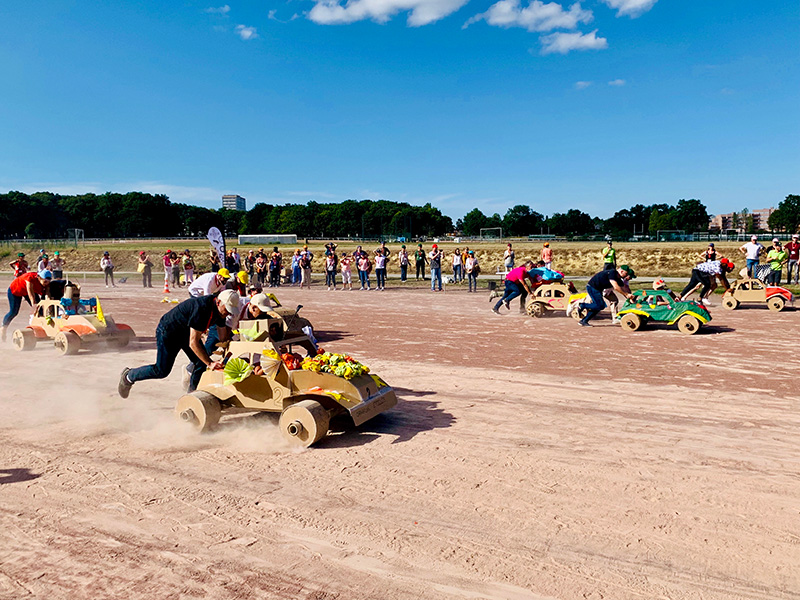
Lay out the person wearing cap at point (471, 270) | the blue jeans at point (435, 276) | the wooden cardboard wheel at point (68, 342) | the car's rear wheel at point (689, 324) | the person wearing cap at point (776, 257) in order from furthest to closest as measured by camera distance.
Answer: the blue jeans at point (435, 276)
the person wearing cap at point (471, 270)
the person wearing cap at point (776, 257)
the car's rear wheel at point (689, 324)
the wooden cardboard wheel at point (68, 342)

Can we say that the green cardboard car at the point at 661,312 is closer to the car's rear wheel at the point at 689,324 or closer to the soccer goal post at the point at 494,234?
the car's rear wheel at the point at 689,324

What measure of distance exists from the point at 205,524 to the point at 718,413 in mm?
6354

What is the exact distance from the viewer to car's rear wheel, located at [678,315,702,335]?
13664mm

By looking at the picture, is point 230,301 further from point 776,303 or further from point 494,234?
point 494,234

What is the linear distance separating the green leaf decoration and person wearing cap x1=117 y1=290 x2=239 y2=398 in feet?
1.07

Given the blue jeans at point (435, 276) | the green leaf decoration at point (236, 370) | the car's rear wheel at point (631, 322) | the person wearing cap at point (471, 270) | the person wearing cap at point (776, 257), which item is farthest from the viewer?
the blue jeans at point (435, 276)

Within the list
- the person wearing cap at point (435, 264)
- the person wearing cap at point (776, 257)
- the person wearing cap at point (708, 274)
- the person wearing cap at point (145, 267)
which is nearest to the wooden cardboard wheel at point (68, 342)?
the person wearing cap at point (708, 274)

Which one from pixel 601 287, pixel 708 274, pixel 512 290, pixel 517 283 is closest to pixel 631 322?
pixel 601 287

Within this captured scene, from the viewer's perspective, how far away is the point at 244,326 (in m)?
8.53

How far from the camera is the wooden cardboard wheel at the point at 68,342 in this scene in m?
11.9

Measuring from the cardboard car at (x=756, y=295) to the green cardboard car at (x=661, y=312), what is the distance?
15.5 feet

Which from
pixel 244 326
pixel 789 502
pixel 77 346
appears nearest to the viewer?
pixel 789 502

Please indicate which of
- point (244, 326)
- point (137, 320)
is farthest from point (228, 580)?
point (137, 320)

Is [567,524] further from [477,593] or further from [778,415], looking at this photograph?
[778,415]
